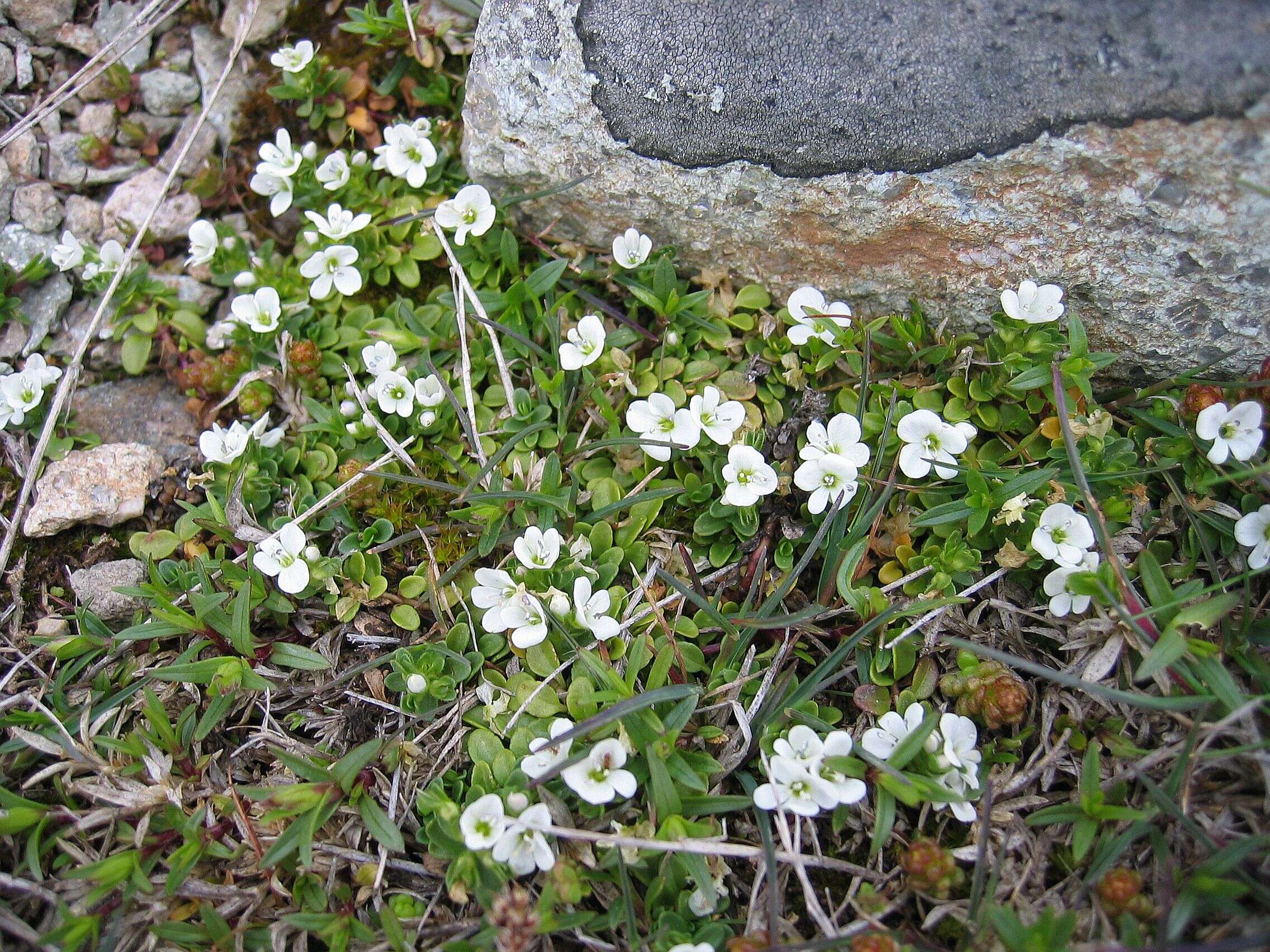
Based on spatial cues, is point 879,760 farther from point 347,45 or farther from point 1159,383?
point 347,45

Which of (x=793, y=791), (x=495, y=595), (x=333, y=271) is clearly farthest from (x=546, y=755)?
(x=333, y=271)

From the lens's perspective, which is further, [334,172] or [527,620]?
[334,172]

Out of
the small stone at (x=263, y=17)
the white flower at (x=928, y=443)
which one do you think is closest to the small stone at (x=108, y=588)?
the small stone at (x=263, y=17)

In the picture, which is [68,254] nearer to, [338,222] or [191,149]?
[191,149]

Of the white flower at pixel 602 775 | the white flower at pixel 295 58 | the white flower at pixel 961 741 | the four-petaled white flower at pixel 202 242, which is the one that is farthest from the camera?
the white flower at pixel 295 58

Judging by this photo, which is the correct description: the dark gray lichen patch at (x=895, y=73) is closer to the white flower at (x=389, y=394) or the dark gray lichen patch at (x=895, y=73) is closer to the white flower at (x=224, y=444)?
the white flower at (x=389, y=394)

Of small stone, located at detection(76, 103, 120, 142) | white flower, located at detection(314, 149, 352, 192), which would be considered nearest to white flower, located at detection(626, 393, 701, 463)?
white flower, located at detection(314, 149, 352, 192)

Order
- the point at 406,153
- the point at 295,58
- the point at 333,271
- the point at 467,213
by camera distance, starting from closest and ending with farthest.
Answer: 1. the point at 467,213
2. the point at 333,271
3. the point at 406,153
4. the point at 295,58
